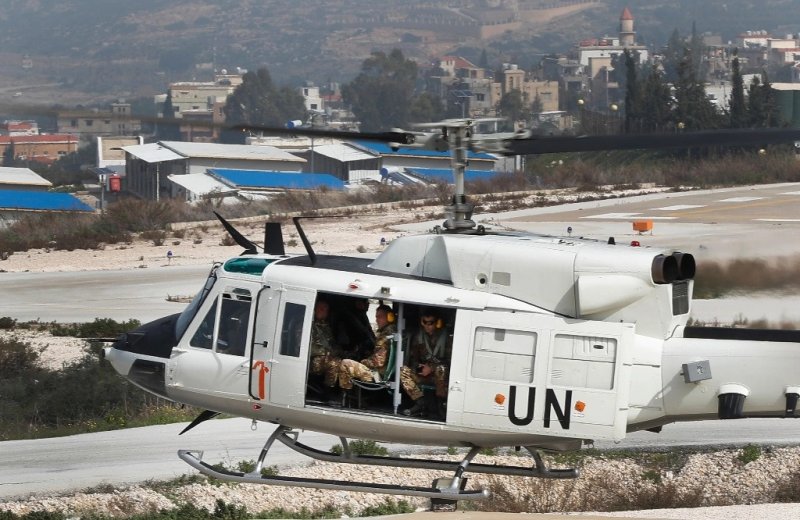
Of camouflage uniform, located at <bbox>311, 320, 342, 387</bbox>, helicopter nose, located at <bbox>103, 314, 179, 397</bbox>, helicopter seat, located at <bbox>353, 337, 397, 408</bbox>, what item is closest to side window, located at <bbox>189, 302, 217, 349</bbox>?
helicopter nose, located at <bbox>103, 314, 179, 397</bbox>

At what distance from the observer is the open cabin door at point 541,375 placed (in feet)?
44.8

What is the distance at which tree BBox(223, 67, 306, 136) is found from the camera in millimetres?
140625

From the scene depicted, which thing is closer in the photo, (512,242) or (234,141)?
(512,242)

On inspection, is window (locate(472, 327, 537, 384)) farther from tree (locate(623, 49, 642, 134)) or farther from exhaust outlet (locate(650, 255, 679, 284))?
tree (locate(623, 49, 642, 134))

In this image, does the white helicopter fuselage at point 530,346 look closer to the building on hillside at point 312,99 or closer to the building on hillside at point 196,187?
the building on hillside at point 196,187

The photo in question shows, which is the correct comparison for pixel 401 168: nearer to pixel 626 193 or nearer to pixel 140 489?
pixel 626 193

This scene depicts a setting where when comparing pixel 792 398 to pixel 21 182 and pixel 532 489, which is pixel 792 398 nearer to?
pixel 532 489

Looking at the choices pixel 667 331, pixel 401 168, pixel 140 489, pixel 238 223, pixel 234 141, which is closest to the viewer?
pixel 667 331

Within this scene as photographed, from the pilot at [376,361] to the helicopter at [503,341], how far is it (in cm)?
6

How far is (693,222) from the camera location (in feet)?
147

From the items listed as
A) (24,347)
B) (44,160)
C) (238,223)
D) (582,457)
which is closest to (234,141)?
(44,160)

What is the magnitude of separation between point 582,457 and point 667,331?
307 inches

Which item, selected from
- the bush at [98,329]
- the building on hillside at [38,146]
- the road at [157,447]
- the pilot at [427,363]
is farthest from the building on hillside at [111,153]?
the pilot at [427,363]

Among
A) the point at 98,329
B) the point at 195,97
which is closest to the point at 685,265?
the point at 98,329
